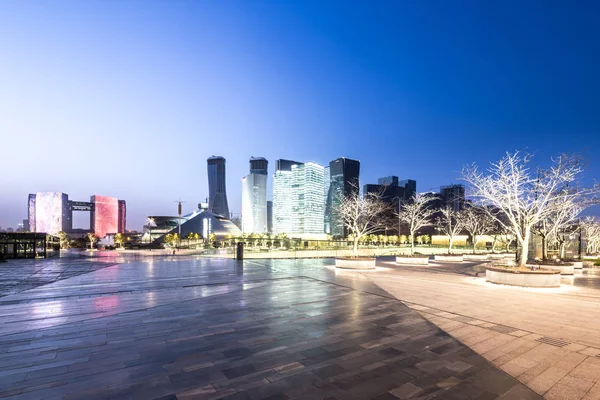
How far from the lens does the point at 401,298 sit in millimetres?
10656

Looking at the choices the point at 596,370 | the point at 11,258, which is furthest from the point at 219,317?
the point at 11,258

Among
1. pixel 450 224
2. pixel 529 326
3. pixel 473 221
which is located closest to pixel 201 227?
pixel 473 221

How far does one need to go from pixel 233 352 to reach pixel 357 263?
15.4 metres

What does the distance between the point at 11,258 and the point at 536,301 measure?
4382 centimetres

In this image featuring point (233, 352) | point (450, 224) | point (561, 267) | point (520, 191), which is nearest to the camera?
point (233, 352)

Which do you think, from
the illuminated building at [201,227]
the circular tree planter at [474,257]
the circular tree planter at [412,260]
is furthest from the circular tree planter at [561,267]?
the illuminated building at [201,227]

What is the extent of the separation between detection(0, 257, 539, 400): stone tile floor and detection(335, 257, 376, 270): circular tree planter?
32.5ft

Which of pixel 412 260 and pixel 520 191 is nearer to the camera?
pixel 520 191

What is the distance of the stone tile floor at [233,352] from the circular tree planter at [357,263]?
390 inches

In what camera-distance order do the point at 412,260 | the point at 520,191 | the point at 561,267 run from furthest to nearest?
the point at 412,260
the point at 561,267
the point at 520,191

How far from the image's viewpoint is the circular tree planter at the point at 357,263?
1978 cm

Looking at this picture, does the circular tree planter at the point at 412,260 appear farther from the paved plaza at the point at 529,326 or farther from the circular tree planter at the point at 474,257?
the circular tree planter at the point at 474,257

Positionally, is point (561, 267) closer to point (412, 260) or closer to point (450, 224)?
point (412, 260)

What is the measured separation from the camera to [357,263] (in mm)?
19906
